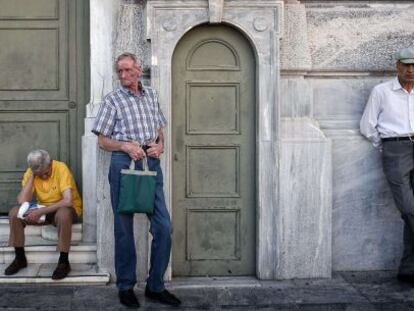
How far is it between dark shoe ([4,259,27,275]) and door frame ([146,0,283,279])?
1251mm

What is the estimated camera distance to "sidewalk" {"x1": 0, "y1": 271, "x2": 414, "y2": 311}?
18.2 feet

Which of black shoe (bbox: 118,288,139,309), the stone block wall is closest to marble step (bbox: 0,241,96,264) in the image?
black shoe (bbox: 118,288,139,309)

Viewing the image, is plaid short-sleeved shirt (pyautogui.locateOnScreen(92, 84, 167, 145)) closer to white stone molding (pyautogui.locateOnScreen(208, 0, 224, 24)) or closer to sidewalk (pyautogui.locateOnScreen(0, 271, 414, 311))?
white stone molding (pyautogui.locateOnScreen(208, 0, 224, 24))

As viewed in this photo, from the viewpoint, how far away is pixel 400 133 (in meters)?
6.08

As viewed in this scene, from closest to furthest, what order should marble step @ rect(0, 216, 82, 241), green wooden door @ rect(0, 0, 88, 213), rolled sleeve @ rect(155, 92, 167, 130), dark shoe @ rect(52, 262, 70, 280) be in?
rolled sleeve @ rect(155, 92, 167, 130)
dark shoe @ rect(52, 262, 70, 280)
marble step @ rect(0, 216, 82, 241)
green wooden door @ rect(0, 0, 88, 213)

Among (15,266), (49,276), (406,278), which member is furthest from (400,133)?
(15,266)

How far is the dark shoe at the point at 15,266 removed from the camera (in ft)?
19.6

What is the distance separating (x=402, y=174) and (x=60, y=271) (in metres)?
2.99

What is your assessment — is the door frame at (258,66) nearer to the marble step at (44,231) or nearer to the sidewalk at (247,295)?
the sidewalk at (247,295)

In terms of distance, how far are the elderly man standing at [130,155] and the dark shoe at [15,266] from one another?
0.97m

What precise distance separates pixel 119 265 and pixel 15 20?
2611 millimetres

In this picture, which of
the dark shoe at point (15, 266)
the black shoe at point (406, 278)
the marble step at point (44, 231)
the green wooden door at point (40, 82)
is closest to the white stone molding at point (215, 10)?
the green wooden door at point (40, 82)

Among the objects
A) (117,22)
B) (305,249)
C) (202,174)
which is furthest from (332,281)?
(117,22)

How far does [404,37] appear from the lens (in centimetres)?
651
